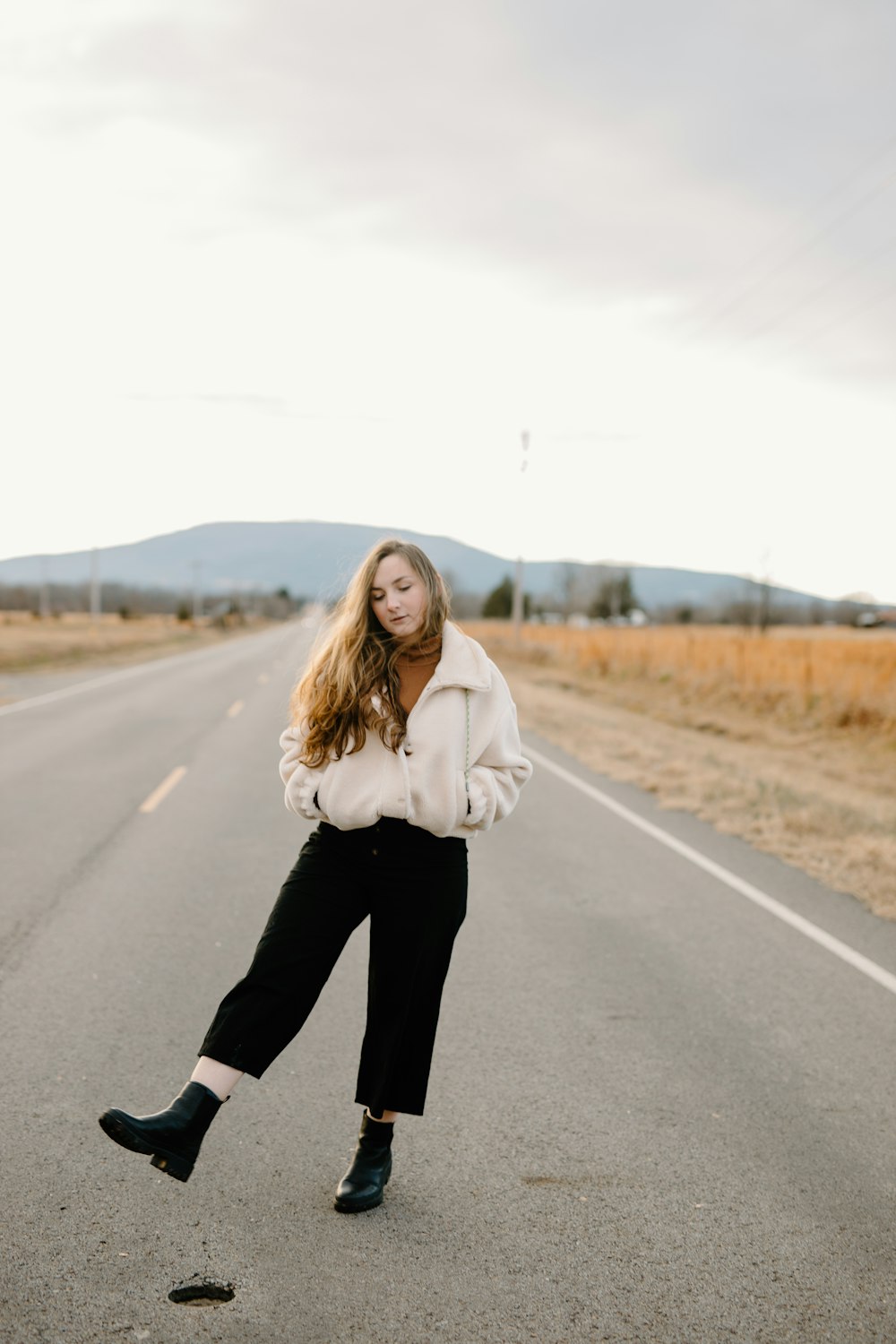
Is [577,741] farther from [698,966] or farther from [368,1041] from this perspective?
[368,1041]

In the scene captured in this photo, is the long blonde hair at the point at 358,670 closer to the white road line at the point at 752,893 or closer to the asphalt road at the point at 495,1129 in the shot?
the asphalt road at the point at 495,1129

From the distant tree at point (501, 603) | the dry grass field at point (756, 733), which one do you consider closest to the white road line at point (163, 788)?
the dry grass field at point (756, 733)

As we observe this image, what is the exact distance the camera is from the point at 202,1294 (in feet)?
8.68

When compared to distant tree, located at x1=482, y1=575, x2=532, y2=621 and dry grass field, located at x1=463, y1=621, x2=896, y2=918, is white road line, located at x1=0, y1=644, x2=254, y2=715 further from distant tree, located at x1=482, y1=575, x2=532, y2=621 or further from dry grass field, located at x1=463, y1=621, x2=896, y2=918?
distant tree, located at x1=482, y1=575, x2=532, y2=621

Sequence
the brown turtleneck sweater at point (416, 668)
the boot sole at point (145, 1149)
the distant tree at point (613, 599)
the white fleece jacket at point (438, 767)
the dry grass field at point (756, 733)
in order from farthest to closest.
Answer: the distant tree at point (613, 599)
the dry grass field at point (756, 733)
the brown turtleneck sweater at point (416, 668)
the white fleece jacket at point (438, 767)
the boot sole at point (145, 1149)

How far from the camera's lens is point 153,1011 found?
4578mm

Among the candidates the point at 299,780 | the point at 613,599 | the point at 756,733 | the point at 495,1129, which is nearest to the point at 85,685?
the point at 756,733

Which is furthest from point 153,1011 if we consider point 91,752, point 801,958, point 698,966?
point 91,752

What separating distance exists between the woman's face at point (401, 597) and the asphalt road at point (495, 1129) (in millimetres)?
1399

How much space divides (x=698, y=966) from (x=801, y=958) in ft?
1.99

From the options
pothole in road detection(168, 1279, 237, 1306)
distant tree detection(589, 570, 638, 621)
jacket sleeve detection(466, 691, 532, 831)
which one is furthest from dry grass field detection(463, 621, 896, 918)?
distant tree detection(589, 570, 638, 621)

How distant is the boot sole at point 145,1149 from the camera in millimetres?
2867

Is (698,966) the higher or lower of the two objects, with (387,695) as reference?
lower

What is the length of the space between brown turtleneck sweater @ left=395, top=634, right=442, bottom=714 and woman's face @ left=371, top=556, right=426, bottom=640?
58 millimetres
